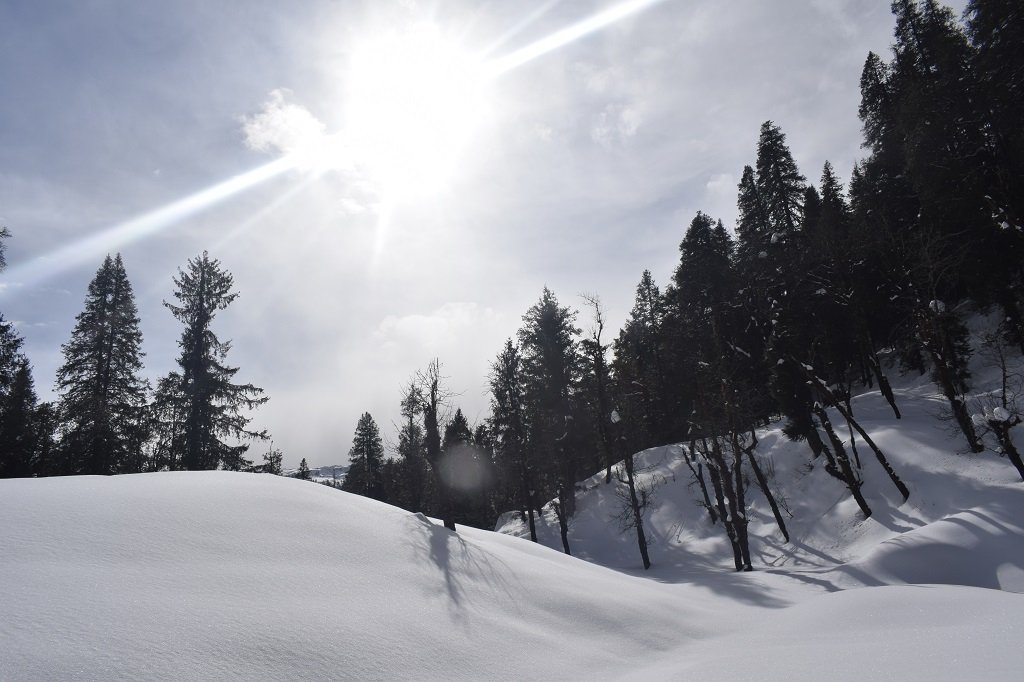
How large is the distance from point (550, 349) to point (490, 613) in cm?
3076

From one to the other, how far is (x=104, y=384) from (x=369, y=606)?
106ft

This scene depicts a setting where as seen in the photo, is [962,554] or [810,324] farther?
[810,324]

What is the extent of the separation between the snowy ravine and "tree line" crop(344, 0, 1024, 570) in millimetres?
5921

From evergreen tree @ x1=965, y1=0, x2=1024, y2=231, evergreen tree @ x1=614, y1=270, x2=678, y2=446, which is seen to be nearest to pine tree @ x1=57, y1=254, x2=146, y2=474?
evergreen tree @ x1=614, y1=270, x2=678, y2=446

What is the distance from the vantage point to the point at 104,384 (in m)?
28.6

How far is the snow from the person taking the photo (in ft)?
13.4

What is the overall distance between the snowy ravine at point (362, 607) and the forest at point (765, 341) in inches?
233

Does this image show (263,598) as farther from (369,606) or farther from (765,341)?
(765,341)

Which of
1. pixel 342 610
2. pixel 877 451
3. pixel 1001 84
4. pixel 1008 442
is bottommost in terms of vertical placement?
pixel 342 610

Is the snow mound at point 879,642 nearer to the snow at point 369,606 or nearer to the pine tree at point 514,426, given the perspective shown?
the snow at point 369,606

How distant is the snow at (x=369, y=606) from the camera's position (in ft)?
13.4

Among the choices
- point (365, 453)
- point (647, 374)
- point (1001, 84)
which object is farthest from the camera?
point (365, 453)

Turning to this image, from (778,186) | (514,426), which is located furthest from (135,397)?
(778,186)

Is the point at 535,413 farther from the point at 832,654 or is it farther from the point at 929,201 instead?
the point at 832,654
